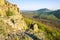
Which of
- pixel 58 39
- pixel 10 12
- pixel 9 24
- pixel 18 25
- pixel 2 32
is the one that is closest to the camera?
pixel 2 32

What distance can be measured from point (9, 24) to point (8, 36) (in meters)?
8.44

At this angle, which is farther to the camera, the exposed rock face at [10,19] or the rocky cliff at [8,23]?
the exposed rock face at [10,19]

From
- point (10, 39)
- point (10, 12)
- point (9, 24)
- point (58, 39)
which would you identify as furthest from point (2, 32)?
point (58, 39)

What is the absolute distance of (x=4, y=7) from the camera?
4881cm

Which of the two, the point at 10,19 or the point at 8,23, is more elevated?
the point at 10,19

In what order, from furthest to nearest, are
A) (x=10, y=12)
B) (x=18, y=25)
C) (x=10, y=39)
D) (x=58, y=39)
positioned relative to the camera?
(x=58, y=39) → (x=10, y=12) → (x=18, y=25) → (x=10, y=39)

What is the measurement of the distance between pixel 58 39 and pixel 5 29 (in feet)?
97.0

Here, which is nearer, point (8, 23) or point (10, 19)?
point (8, 23)

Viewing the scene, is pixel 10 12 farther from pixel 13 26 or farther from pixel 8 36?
pixel 8 36

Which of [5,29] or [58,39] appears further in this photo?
[58,39]

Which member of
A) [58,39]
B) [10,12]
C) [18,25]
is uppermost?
[10,12]

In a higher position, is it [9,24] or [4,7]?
[4,7]

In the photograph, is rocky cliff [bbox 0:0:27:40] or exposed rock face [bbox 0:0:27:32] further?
exposed rock face [bbox 0:0:27:32]

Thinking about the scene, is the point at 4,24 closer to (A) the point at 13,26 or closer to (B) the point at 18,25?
(A) the point at 13,26
